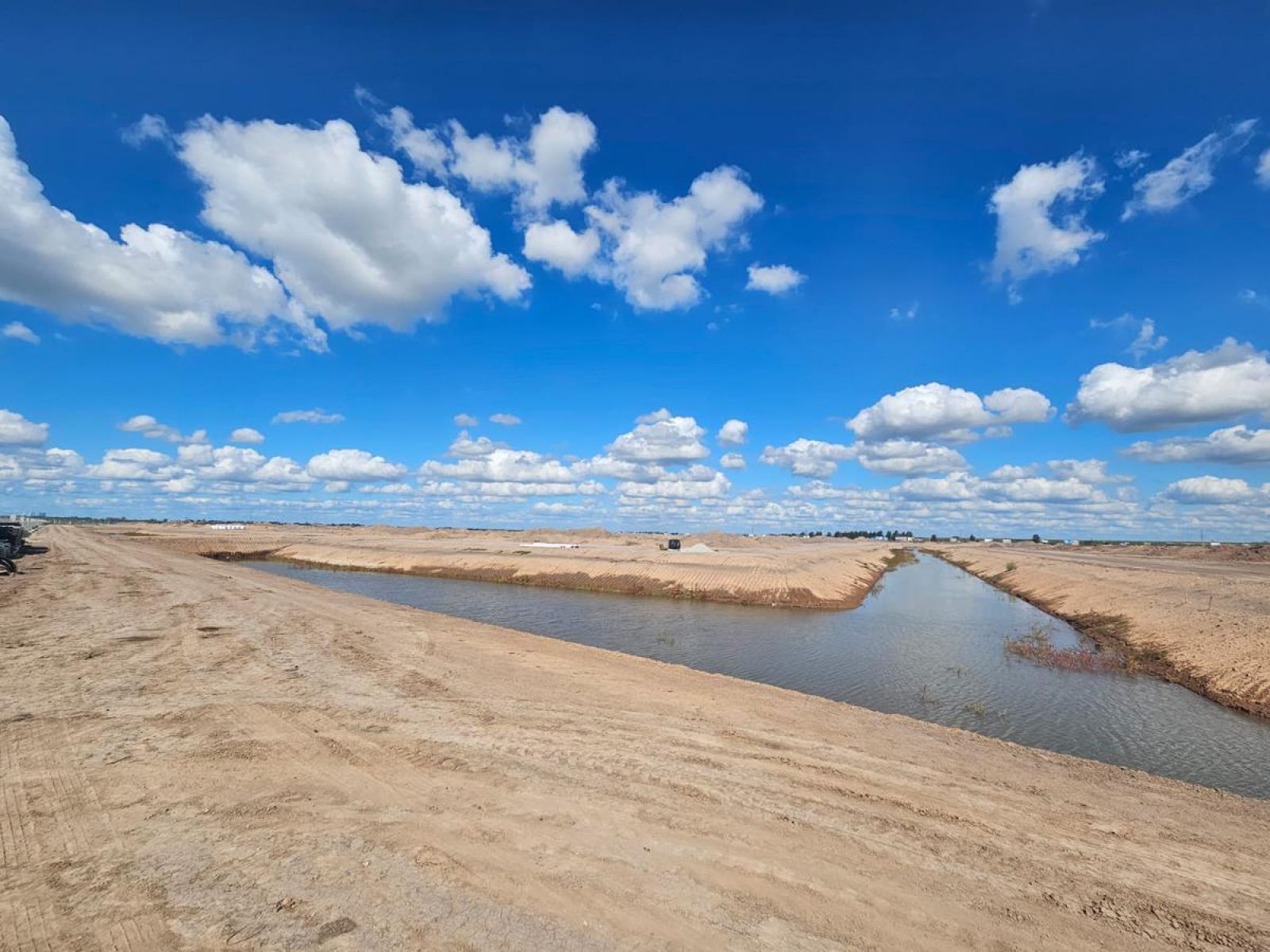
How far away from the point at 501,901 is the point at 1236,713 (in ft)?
72.7

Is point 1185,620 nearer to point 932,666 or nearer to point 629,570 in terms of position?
point 932,666

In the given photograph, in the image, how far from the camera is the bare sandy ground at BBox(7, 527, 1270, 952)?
5.40 meters

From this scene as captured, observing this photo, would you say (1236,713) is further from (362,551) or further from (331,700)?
(362,551)

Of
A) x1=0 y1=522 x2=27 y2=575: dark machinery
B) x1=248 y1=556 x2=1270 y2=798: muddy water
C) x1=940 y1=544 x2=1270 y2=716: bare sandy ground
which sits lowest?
x1=248 y1=556 x2=1270 y2=798: muddy water

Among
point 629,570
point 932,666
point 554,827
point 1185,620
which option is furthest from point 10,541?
point 1185,620

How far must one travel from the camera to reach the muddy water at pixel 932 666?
14.4 m

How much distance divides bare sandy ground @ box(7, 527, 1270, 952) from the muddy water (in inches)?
143

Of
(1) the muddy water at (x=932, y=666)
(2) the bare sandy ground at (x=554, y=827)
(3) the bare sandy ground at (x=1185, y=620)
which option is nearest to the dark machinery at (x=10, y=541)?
(1) the muddy water at (x=932, y=666)

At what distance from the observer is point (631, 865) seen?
20.9 feet

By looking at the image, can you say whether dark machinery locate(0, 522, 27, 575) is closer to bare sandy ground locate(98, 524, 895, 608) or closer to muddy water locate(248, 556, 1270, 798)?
muddy water locate(248, 556, 1270, 798)

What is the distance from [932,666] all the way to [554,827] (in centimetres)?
1954

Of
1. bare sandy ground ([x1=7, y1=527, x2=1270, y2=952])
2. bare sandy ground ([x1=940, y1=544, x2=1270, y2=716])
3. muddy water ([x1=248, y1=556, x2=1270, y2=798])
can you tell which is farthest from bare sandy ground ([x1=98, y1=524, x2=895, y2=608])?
bare sandy ground ([x1=7, y1=527, x2=1270, y2=952])

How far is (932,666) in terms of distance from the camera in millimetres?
22172

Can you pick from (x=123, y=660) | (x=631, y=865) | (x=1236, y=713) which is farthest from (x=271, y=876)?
(x=1236, y=713)
